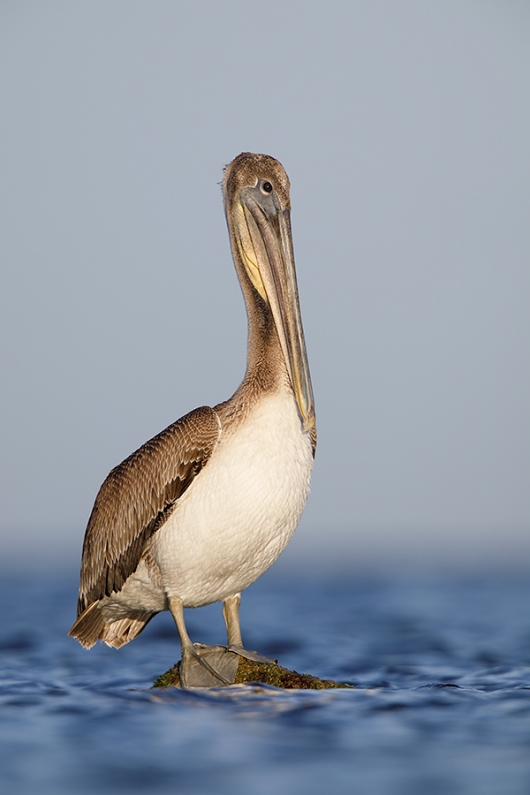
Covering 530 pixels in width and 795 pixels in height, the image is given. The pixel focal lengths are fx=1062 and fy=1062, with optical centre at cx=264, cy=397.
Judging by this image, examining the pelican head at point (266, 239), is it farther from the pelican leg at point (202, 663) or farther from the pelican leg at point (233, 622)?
the pelican leg at point (202, 663)

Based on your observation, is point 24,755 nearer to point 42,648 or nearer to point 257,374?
point 257,374

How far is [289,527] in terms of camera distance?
6.41m

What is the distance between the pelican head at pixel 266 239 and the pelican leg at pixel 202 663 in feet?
4.79

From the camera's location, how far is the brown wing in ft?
20.9

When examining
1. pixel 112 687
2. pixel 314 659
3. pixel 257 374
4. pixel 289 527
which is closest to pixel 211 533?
pixel 289 527

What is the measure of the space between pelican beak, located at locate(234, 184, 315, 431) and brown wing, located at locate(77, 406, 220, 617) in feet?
1.97

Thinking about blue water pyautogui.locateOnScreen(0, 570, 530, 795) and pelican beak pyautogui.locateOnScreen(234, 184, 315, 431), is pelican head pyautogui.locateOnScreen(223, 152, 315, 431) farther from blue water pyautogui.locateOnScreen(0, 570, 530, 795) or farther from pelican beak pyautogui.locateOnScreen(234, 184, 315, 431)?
blue water pyautogui.locateOnScreen(0, 570, 530, 795)

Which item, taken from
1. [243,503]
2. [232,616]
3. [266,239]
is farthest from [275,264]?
[232,616]

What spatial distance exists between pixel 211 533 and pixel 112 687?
2.02 m

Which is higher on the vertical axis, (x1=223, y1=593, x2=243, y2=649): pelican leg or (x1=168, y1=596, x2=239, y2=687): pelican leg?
(x1=223, y1=593, x2=243, y2=649): pelican leg

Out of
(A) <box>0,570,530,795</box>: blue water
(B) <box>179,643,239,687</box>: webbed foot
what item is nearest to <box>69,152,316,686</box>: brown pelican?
(B) <box>179,643,239,687</box>: webbed foot

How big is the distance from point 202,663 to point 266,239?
2659mm

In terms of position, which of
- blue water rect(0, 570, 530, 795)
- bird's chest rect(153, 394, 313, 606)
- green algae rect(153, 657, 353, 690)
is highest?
bird's chest rect(153, 394, 313, 606)

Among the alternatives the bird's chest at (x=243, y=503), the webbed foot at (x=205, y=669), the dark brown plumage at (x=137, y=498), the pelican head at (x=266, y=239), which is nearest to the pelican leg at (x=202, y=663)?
the webbed foot at (x=205, y=669)
